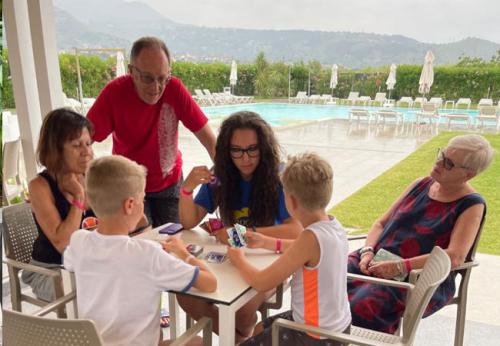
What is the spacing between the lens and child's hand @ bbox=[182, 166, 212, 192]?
2023 mm

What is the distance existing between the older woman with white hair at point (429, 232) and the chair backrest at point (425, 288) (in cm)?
27

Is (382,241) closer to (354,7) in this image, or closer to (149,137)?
(149,137)

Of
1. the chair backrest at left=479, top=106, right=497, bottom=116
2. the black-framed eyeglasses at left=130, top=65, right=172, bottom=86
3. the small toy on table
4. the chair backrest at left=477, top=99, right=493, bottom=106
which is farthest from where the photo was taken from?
the chair backrest at left=477, top=99, right=493, bottom=106

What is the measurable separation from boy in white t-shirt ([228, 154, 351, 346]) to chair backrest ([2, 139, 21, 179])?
375 cm

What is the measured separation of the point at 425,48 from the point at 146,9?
34.4 ft

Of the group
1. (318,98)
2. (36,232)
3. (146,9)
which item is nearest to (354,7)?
(318,98)

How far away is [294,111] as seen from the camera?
18172 millimetres

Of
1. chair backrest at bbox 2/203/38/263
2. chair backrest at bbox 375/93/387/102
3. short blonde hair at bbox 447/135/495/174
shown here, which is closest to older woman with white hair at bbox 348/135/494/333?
short blonde hair at bbox 447/135/495/174

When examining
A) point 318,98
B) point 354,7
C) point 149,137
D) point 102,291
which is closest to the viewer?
point 102,291

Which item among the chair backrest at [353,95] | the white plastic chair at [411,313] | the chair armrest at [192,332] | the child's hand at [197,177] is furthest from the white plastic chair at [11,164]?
the chair backrest at [353,95]

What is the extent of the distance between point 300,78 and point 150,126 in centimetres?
1733

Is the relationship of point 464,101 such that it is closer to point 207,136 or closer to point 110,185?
point 207,136

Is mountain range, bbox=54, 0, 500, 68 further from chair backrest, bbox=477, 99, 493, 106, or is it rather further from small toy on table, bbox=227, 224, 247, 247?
small toy on table, bbox=227, 224, 247, 247

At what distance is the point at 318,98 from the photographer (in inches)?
769
